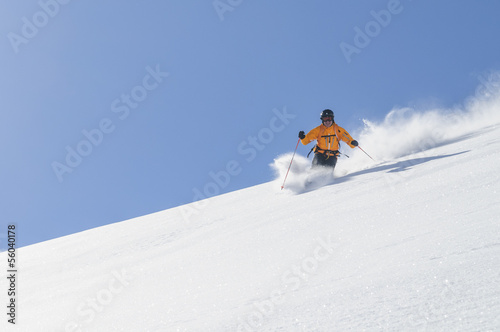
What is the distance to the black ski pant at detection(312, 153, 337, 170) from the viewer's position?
8273 mm

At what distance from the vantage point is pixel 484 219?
8.02 feet

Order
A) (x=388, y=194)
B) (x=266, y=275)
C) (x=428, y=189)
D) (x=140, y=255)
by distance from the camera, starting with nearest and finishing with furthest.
Result: 1. (x=266, y=275)
2. (x=428, y=189)
3. (x=388, y=194)
4. (x=140, y=255)

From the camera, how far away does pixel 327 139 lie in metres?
8.48

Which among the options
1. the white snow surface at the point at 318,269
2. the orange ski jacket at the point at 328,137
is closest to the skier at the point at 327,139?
the orange ski jacket at the point at 328,137

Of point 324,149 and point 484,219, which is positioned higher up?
point 324,149

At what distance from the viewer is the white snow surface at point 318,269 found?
66.7 inches

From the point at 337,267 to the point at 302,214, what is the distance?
2164mm

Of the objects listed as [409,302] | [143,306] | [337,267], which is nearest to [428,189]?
[337,267]

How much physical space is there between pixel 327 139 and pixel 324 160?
515 millimetres

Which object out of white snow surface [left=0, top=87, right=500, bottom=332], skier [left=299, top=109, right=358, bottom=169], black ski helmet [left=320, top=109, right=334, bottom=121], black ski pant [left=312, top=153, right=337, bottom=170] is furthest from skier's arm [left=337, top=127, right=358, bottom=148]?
white snow surface [left=0, top=87, right=500, bottom=332]

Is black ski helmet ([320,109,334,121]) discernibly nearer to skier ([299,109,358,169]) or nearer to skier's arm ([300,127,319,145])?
skier ([299,109,358,169])

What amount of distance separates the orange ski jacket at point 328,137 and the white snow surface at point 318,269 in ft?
9.05

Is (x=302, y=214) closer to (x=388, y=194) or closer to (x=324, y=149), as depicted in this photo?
(x=388, y=194)

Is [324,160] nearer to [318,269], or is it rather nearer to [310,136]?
[310,136]
